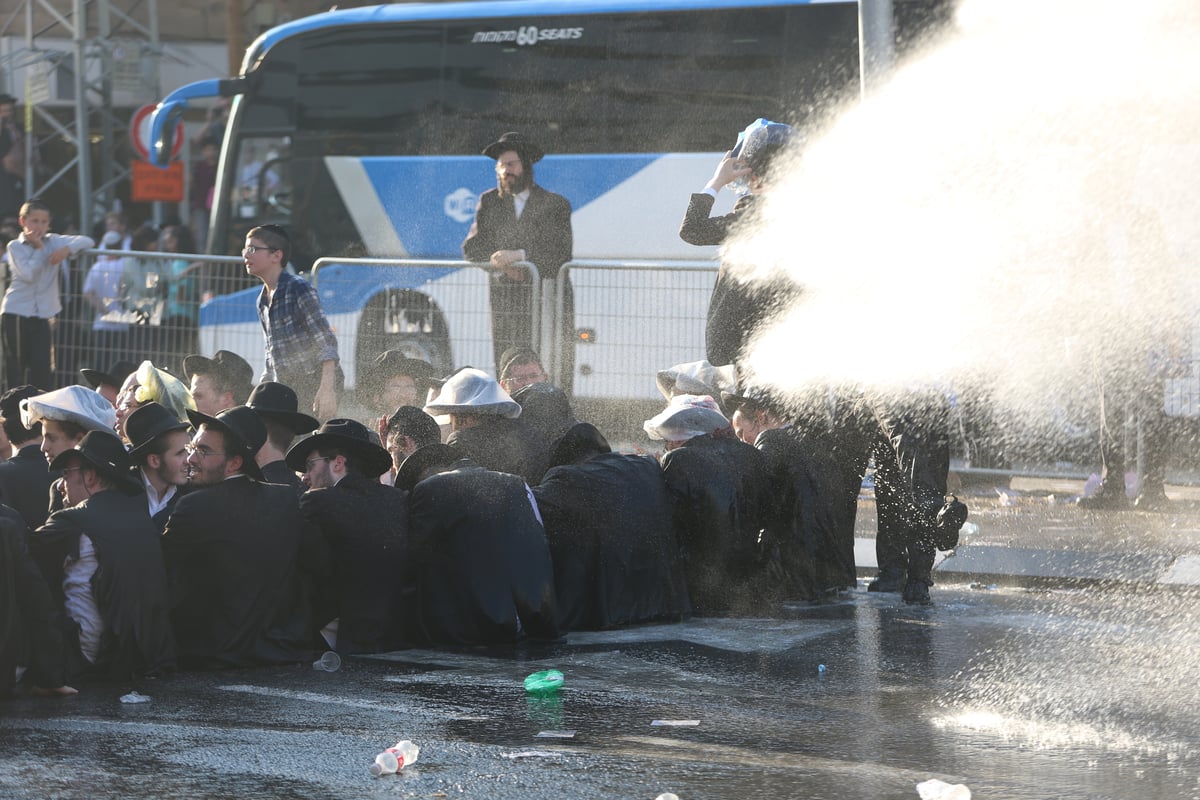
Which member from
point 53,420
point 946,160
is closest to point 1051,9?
point 946,160

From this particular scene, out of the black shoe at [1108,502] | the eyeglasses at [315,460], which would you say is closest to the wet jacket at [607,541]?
the eyeglasses at [315,460]

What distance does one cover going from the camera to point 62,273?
12844mm

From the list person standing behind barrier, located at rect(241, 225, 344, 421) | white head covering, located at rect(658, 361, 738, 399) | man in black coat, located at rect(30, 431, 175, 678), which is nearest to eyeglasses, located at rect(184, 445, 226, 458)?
man in black coat, located at rect(30, 431, 175, 678)

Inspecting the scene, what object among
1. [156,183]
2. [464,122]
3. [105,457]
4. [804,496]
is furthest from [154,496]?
[156,183]

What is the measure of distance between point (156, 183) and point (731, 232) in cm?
1274

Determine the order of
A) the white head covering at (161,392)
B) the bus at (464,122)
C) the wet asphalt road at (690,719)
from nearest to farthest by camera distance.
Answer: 1. the wet asphalt road at (690,719)
2. the white head covering at (161,392)
3. the bus at (464,122)

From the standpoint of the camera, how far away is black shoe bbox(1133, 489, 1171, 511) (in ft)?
38.5

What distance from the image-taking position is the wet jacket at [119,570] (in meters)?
6.20

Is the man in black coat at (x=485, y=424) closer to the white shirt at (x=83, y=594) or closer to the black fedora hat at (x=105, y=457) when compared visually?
the black fedora hat at (x=105, y=457)

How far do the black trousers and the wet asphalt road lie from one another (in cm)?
666

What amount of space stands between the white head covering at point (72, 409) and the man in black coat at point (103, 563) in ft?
1.29

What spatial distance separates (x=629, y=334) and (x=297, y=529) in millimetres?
4965

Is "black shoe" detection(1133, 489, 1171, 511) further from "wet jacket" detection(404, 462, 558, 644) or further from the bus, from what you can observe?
"wet jacket" detection(404, 462, 558, 644)

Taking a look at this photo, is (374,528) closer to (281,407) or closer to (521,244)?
(281,407)
